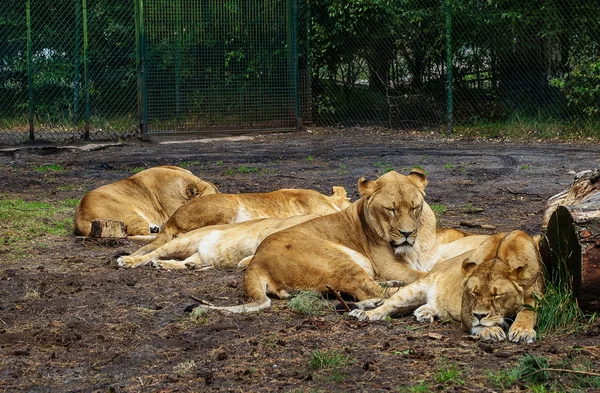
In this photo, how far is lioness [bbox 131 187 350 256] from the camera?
27.2 ft

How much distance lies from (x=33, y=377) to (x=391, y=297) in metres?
2.07

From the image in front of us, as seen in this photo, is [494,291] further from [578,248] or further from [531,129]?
[531,129]

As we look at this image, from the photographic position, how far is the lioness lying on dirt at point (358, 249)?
233 inches

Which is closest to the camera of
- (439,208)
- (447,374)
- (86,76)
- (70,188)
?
(447,374)

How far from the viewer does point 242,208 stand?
8.63 metres

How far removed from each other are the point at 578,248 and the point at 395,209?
164 centimetres

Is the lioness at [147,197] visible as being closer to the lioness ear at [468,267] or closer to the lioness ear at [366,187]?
the lioness ear at [366,187]

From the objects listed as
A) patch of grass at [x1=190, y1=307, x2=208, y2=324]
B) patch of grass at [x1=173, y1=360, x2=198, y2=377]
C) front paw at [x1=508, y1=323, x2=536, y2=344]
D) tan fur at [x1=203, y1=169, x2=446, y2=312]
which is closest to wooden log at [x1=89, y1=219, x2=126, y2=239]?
tan fur at [x1=203, y1=169, x2=446, y2=312]

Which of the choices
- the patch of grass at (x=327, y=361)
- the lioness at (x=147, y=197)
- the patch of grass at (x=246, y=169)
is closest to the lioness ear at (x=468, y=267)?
the patch of grass at (x=327, y=361)

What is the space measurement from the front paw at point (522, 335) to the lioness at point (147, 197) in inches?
203

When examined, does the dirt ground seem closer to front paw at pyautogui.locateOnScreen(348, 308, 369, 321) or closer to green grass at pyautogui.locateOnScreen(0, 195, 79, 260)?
front paw at pyautogui.locateOnScreen(348, 308, 369, 321)

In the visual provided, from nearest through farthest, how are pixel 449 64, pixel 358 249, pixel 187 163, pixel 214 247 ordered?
pixel 358 249
pixel 214 247
pixel 187 163
pixel 449 64

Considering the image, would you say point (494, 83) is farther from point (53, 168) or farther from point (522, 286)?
point (522, 286)

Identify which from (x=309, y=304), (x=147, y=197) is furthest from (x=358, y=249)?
→ (x=147, y=197)
